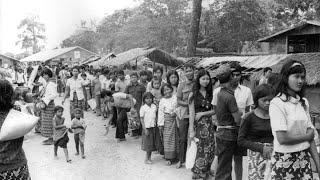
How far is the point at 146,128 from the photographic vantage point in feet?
20.5

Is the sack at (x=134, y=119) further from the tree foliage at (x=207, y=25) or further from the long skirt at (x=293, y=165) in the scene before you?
the tree foliage at (x=207, y=25)

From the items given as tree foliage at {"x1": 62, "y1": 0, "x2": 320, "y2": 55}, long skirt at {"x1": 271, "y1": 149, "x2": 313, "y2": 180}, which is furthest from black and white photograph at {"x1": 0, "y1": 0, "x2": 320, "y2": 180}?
tree foliage at {"x1": 62, "y1": 0, "x2": 320, "y2": 55}

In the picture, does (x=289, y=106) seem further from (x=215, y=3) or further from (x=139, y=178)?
(x=215, y=3)

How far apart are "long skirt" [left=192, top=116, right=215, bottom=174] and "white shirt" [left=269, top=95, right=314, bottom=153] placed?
7.80 ft

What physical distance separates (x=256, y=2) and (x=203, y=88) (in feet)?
61.7

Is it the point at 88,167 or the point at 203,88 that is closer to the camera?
the point at 203,88

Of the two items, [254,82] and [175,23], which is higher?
[175,23]

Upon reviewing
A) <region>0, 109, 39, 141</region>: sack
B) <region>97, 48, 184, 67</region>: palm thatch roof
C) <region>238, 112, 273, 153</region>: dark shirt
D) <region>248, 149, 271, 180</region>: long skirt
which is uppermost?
<region>97, 48, 184, 67</region>: palm thatch roof

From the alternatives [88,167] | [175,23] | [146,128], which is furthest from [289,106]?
[175,23]

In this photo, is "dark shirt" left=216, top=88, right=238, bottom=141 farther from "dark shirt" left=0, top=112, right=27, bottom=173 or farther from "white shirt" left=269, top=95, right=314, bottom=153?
"dark shirt" left=0, top=112, right=27, bottom=173

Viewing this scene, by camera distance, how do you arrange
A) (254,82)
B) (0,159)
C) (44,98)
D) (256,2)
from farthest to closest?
1. (256,2)
2. (254,82)
3. (44,98)
4. (0,159)

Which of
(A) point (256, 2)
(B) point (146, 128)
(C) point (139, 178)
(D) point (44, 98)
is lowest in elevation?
(C) point (139, 178)

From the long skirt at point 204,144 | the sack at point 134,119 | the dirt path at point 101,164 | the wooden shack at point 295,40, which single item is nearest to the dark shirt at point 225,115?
the long skirt at point 204,144

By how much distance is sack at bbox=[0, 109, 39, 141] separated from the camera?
2906mm
